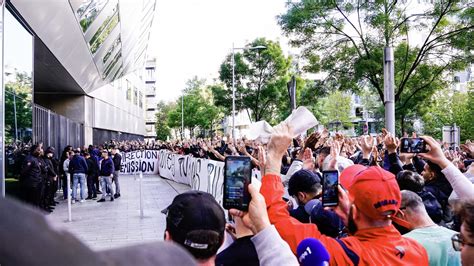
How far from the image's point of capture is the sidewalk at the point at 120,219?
387 inches

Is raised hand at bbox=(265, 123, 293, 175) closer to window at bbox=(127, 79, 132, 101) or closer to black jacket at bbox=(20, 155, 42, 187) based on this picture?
black jacket at bbox=(20, 155, 42, 187)

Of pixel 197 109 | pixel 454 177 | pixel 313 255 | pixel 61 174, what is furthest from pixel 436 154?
pixel 197 109

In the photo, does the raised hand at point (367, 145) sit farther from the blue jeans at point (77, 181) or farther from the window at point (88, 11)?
the window at point (88, 11)

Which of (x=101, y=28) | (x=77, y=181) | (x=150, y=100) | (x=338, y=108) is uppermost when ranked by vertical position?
(x=150, y=100)

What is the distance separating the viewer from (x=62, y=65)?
62.0 feet

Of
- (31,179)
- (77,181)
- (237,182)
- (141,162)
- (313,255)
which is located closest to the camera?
(313,255)

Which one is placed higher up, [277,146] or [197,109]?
[197,109]

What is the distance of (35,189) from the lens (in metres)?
12.1

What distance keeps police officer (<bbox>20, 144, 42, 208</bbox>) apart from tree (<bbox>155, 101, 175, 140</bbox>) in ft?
294

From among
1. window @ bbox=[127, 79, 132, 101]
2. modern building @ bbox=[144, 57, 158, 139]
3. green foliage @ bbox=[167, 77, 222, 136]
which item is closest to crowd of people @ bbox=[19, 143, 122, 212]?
window @ bbox=[127, 79, 132, 101]

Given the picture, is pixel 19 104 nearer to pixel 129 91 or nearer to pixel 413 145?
pixel 413 145

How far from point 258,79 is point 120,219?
2660cm

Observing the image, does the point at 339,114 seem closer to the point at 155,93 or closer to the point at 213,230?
the point at 213,230

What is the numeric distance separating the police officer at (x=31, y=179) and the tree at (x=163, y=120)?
89.6 meters
